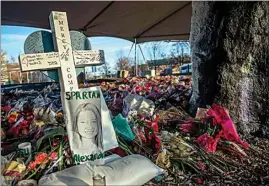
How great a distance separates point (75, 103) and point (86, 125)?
0.53 feet

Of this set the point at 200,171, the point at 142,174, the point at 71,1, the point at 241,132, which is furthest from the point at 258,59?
the point at 71,1

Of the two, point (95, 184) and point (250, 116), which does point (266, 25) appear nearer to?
point (250, 116)

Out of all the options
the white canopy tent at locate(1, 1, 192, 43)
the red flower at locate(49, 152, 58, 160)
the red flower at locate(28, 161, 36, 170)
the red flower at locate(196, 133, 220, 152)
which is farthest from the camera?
the white canopy tent at locate(1, 1, 192, 43)

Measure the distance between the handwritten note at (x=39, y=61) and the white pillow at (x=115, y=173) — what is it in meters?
0.68

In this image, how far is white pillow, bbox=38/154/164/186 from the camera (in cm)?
132

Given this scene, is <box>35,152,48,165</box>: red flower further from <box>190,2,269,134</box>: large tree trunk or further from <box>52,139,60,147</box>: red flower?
<box>190,2,269,134</box>: large tree trunk

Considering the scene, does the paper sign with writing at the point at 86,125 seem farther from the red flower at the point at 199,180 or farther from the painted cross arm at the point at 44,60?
the red flower at the point at 199,180

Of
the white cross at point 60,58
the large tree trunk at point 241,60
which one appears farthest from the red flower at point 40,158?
the large tree trunk at point 241,60

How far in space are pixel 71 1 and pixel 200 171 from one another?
491cm

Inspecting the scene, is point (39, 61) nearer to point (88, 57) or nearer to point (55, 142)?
point (88, 57)

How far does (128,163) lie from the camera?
1.53 m

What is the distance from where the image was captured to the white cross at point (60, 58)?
1.67 meters

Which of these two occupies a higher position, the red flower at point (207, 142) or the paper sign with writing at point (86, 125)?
the paper sign with writing at point (86, 125)

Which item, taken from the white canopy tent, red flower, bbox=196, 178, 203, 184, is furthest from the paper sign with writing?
the white canopy tent
